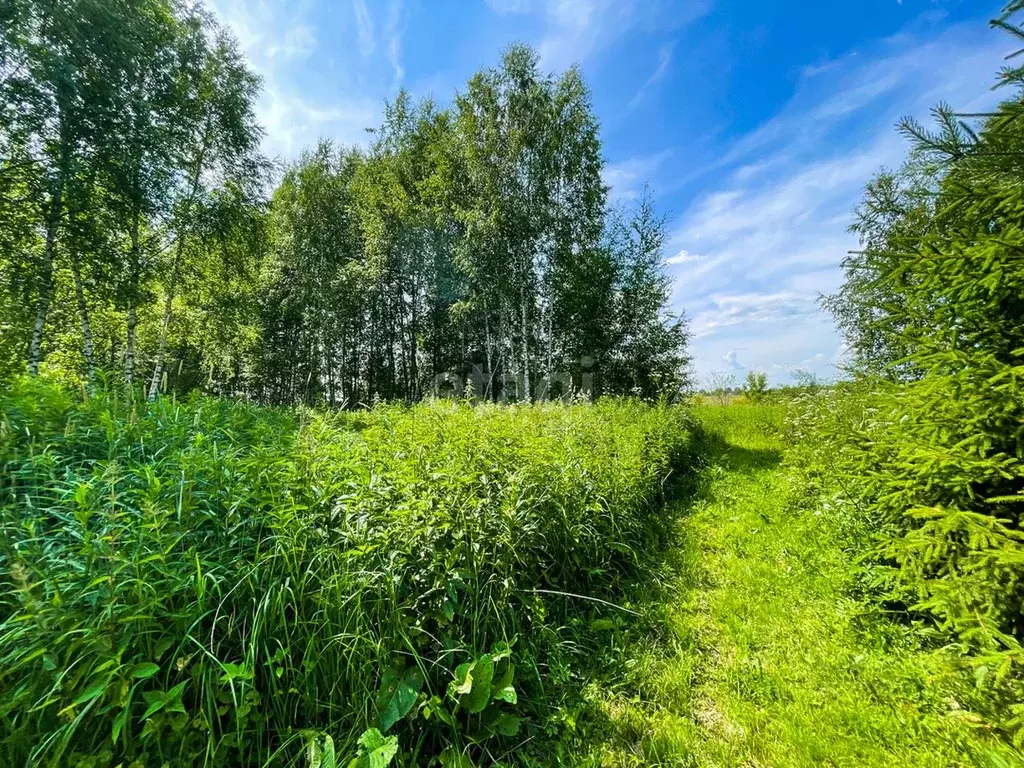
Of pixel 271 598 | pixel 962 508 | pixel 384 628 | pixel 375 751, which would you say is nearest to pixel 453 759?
pixel 375 751

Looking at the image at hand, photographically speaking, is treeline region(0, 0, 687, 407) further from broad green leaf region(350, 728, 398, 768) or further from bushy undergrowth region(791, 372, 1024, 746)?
bushy undergrowth region(791, 372, 1024, 746)

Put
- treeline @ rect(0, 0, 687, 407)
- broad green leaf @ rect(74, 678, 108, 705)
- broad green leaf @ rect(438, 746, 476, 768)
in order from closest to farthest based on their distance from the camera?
broad green leaf @ rect(74, 678, 108, 705)
broad green leaf @ rect(438, 746, 476, 768)
treeline @ rect(0, 0, 687, 407)

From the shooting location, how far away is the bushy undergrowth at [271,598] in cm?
123

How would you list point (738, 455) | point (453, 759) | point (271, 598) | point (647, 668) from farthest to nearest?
point (738, 455)
point (647, 668)
point (271, 598)
point (453, 759)

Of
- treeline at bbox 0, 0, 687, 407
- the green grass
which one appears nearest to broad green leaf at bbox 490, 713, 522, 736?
the green grass

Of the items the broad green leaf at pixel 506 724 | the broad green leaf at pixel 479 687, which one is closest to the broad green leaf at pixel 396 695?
the broad green leaf at pixel 479 687

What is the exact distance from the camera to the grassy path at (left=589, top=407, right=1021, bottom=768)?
5.33 feet

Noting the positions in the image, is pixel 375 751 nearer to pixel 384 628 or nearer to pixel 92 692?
pixel 384 628

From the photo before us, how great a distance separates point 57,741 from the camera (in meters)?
1.14

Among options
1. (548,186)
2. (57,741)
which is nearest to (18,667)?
(57,741)

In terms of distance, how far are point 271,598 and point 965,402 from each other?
3501 mm

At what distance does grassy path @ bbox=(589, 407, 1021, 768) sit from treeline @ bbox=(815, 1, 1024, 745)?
24 cm

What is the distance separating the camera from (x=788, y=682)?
2.03 m

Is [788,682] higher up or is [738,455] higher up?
[738,455]
